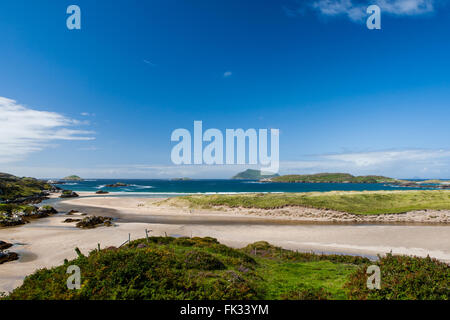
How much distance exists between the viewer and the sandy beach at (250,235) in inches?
895

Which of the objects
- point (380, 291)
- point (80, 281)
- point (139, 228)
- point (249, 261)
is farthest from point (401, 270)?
point (139, 228)

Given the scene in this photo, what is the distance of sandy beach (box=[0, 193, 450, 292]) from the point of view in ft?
74.6

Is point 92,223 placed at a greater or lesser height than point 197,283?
lesser

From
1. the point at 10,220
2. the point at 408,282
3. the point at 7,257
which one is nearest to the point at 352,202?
the point at 408,282

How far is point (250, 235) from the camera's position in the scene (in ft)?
106

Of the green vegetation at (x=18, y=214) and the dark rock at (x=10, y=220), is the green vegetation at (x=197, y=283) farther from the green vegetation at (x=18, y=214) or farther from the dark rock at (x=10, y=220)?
the green vegetation at (x=18, y=214)

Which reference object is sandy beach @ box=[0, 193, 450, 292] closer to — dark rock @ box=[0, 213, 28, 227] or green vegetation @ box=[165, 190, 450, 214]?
dark rock @ box=[0, 213, 28, 227]

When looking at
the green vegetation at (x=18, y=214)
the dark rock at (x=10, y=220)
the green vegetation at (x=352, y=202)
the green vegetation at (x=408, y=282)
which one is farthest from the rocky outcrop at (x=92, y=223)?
Answer: the green vegetation at (x=408, y=282)

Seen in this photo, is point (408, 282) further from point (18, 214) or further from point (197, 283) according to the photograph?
point (18, 214)

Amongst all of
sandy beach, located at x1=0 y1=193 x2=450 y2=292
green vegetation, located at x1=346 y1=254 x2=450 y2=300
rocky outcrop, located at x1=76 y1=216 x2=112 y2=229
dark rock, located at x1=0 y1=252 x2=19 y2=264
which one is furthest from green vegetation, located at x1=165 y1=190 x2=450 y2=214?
green vegetation, located at x1=346 y1=254 x2=450 y2=300

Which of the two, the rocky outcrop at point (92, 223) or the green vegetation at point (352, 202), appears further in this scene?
the green vegetation at point (352, 202)

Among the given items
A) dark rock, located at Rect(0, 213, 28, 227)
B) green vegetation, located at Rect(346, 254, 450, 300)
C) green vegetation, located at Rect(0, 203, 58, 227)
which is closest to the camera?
green vegetation, located at Rect(346, 254, 450, 300)

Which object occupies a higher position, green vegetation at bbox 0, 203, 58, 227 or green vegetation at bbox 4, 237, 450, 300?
green vegetation at bbox 4, 237, 450, 300
